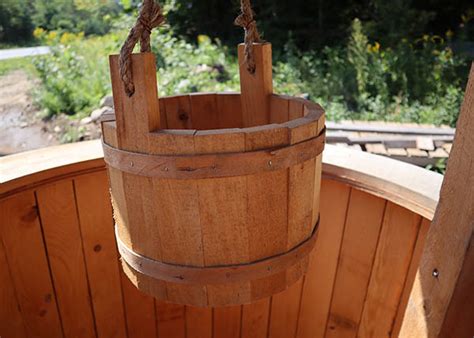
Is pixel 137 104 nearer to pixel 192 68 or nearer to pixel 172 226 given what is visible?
pixel 172 226

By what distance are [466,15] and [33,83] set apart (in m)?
8.63

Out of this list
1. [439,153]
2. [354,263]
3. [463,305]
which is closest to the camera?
[463,305]

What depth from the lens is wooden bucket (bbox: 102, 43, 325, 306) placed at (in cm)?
104

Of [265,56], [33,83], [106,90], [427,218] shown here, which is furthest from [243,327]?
[33,83]

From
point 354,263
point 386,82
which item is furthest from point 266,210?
point 386,82

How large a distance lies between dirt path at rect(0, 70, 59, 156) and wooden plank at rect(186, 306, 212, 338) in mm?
4129

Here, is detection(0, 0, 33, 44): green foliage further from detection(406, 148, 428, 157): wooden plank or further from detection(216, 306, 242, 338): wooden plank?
detection(216, 306, 242, 338): wooden plank

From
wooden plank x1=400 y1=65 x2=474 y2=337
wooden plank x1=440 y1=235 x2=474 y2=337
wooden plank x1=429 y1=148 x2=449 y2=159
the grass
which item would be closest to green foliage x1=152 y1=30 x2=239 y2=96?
the grass

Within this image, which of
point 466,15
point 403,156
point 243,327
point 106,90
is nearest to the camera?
point 243,327

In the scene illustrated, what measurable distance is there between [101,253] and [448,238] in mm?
1317

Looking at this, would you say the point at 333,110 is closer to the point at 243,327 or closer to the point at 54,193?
the point at 243,327

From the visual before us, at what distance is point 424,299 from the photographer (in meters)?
1.10

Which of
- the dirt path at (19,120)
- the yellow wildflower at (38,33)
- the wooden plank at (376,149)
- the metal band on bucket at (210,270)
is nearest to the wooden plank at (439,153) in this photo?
the wooden plank at (376,149)

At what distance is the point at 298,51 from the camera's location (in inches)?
309
